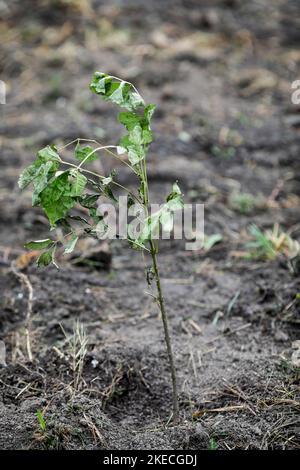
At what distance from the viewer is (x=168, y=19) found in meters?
5.87

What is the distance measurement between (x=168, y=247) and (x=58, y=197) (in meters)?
1.68

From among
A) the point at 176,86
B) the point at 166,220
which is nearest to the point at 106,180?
the point at 166,220

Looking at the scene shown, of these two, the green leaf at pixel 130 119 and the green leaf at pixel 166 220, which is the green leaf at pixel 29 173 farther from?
the green leaf at pixel 166 220

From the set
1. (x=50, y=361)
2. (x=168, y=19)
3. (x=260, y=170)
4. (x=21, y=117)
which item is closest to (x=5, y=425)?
(x=50, y=361)

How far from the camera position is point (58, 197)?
1785 mm

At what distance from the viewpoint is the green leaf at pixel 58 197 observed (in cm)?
177

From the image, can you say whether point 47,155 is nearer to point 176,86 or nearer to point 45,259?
point 45,259

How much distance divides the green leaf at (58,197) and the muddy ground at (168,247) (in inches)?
29.4

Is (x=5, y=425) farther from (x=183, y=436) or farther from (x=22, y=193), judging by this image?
(x=22, y=193)

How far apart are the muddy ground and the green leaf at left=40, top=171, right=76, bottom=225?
0.75m

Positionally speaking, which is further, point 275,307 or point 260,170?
point 260,170

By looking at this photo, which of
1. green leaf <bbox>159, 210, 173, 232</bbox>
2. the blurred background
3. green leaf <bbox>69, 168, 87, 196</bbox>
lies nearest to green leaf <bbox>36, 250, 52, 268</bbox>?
green leaf <bbox>69, 168, 87, 196</bbox>

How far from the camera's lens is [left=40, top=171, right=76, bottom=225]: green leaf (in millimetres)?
1772
